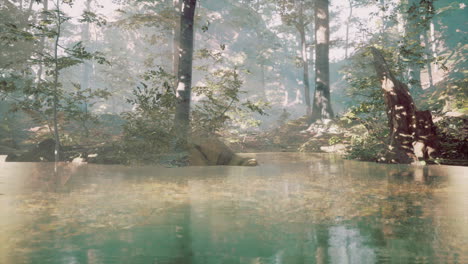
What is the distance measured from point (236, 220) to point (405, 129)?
802cm

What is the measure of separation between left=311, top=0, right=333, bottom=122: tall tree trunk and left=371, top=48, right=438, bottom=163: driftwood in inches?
333

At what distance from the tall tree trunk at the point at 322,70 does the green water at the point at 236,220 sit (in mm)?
12263

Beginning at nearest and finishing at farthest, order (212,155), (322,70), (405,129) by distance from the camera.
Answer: (405,129) < (212,155) < (322,70)

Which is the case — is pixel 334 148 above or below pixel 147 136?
below

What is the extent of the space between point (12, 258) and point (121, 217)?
149cm

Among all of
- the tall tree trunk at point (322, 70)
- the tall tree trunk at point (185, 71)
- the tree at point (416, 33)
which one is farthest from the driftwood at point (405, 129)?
the tall tree trunk at point (322, 70)

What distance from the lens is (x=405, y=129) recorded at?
1045 centimetres

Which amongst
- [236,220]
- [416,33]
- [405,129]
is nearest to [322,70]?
[416,33]

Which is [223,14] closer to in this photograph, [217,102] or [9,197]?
[217,102]

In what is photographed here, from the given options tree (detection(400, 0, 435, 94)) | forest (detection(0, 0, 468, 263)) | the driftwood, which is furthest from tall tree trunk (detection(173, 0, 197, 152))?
tree (detection(400, 0, 435, 94))

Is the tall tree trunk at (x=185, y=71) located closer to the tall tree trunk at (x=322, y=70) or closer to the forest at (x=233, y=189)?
the forest at (x=233, y=189)

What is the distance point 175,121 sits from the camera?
12125 millimetres

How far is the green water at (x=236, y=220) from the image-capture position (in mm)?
2936

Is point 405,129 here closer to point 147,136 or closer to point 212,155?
point 212,155
